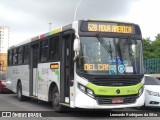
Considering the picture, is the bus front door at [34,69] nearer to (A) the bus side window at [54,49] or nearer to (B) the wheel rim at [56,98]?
(A) the bus side window at [54,49]

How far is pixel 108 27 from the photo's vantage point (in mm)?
12109

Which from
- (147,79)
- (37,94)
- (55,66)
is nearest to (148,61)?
(147,79)

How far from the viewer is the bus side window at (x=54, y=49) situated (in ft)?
44.2

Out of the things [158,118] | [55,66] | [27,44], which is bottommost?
[158,118]

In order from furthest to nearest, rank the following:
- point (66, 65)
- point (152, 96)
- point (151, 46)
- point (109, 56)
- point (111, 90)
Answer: point (151, 46) → point (152, 96) → point (66, 65) → point (109, 56) → point (111, 90)

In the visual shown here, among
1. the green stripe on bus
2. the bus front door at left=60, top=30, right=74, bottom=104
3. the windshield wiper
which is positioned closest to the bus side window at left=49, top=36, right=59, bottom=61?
the bus front door at left=60, top=30, right=74, bottom=104

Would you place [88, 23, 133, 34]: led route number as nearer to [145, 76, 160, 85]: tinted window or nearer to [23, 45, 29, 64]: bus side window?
[145, 76, 160, 85]: tinted window

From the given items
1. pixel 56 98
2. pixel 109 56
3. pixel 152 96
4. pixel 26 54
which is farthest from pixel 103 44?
pixel 26 54

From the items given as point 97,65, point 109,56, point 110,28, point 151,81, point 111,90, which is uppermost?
point 110,28

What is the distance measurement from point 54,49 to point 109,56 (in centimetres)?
277

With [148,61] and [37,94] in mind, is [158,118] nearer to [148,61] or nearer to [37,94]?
[37,94]

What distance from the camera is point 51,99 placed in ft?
46.3

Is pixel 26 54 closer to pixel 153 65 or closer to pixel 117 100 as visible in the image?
pixel 117 100

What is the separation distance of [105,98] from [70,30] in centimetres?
258
